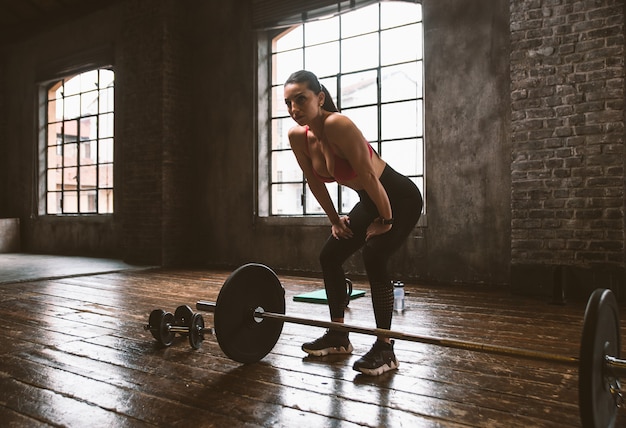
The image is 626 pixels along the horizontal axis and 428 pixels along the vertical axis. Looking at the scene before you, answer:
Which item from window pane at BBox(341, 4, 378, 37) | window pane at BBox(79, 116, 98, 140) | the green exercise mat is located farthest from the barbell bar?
window pane at BBox(79, 116, 98, 140)

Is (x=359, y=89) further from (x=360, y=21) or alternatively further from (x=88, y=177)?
(x=88, y=177)

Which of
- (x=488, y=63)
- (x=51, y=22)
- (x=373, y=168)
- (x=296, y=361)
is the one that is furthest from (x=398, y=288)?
(x=51, y=22)

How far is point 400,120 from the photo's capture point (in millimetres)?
5391

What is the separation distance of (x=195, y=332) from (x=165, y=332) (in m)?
0.18

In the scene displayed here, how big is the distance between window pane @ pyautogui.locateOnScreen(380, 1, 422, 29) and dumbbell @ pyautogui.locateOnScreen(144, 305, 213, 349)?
13.6ft

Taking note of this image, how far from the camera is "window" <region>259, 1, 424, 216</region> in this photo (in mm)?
5328

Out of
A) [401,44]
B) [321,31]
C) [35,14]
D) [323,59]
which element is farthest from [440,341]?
[35,14]

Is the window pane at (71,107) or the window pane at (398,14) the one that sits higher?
the window pane at (398,14)

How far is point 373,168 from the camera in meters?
2.14

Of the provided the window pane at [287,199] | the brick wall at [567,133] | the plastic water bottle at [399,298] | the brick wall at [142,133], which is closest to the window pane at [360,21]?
the brick wall at [567,133]

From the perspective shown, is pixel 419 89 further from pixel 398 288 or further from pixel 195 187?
pixel 195 187

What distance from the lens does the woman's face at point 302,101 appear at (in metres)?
2.14

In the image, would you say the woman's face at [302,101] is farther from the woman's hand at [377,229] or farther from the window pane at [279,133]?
the window pane at [279,133]

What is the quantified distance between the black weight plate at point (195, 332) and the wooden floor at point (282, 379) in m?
0.06
